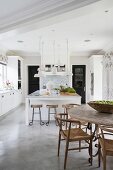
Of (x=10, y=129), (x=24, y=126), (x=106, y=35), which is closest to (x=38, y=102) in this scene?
(x=24, y=126)

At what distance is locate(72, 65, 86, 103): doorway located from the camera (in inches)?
420

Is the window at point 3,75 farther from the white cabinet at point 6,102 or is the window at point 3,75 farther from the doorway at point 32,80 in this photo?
the doorway at point 32,80

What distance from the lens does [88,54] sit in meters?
10.4

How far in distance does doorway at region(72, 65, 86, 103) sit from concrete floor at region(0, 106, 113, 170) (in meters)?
5.61

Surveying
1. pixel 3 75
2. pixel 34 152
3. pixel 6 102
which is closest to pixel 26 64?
pixel 3 75

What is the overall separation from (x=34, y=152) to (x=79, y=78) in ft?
24.5

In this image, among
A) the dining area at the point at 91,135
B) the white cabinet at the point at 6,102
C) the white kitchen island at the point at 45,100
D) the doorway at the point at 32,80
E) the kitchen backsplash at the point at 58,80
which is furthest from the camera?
the doorway at the point at 32,80

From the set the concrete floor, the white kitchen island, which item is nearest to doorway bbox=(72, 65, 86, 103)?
the white kitchen island

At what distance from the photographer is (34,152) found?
3619 millimetres

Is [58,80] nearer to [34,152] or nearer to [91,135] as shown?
[34,152]

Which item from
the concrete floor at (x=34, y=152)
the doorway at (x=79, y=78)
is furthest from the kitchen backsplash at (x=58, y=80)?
the concrete floor at (x=34, y=152)

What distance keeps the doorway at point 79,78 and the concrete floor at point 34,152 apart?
18.4 ft

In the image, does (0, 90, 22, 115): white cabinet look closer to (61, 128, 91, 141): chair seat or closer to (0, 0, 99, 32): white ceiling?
(0, 0, 99, 32): white ceiling

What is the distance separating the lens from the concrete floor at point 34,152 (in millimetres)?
3062
